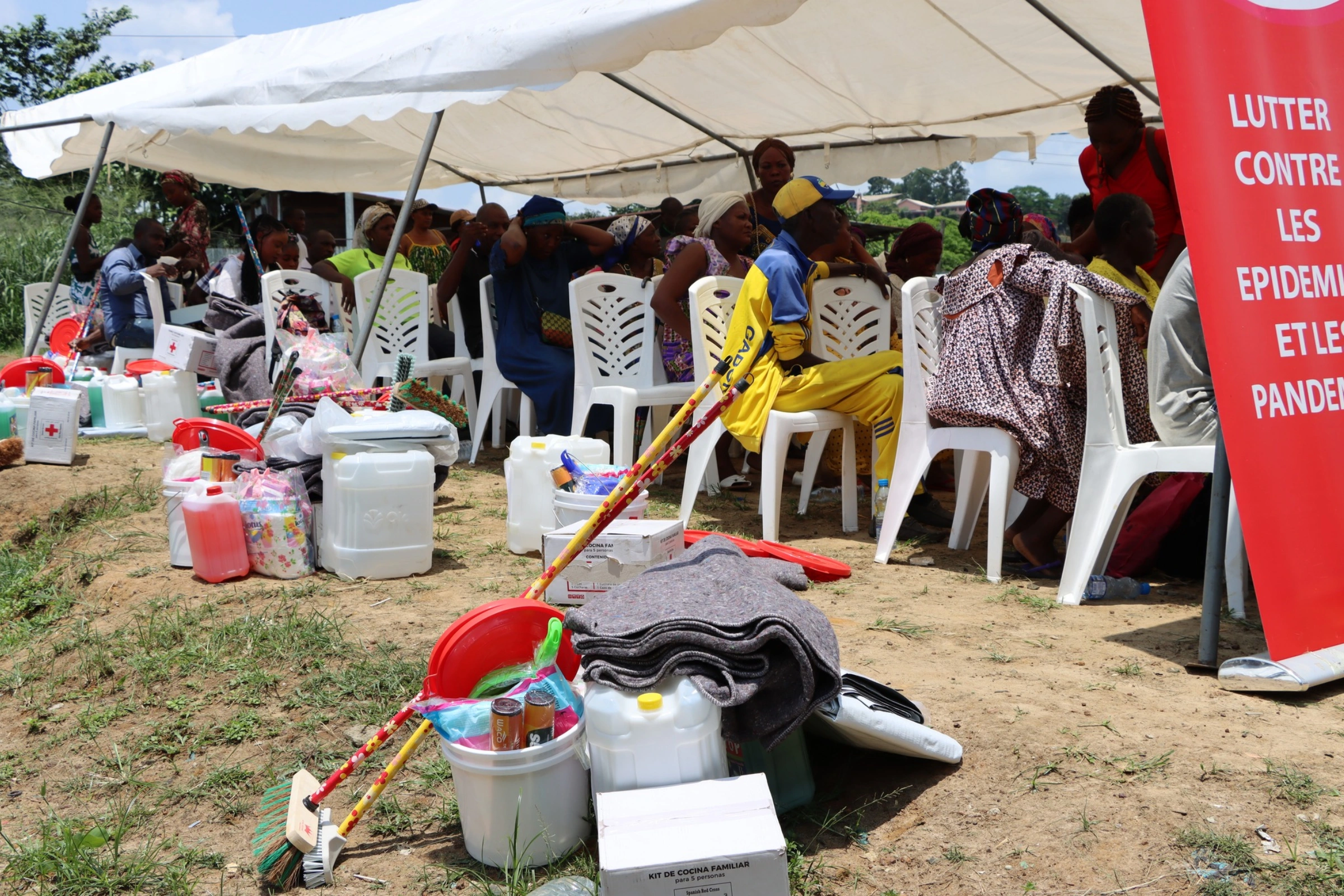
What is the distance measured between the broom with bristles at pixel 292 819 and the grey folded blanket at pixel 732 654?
468 millimetres

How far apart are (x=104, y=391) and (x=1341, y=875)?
26.7 feet

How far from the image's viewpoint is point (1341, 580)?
295cm

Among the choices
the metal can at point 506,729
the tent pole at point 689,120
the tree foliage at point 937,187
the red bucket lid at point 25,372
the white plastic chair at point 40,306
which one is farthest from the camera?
the tree foliage at point 937,187

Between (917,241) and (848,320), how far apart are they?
3.81 feet

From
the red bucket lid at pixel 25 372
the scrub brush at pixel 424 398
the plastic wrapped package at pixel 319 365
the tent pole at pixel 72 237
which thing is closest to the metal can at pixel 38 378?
the red bucket lid at pixel 25 372

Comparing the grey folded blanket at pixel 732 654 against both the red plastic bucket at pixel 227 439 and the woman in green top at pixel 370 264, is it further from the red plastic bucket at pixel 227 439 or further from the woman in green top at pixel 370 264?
the woman in green top at pixel 370 264

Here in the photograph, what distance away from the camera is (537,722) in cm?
222

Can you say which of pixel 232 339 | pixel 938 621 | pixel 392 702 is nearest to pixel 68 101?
pixel 232 339

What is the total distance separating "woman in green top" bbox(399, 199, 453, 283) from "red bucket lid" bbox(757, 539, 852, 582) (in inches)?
170

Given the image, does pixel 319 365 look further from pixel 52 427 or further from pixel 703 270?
pixel 52 427

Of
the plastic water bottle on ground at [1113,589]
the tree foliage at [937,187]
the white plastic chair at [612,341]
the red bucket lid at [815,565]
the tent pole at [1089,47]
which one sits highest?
the tree foliage at [937,187]

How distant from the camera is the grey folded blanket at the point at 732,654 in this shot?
220cm

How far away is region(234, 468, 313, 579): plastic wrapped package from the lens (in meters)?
4.38

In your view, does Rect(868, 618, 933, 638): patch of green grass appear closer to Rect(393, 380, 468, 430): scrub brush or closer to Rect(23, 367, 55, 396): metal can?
Rect(393, 380, 468, 430): scrub brush
